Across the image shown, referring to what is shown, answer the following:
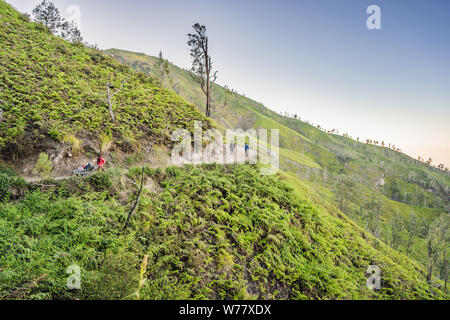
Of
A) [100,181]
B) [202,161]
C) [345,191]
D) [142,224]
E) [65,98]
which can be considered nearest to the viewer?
[142,224]

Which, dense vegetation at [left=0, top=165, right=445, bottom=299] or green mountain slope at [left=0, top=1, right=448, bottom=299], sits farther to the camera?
green mountain slope at [left=0, top=1, right=448, bottom=299]

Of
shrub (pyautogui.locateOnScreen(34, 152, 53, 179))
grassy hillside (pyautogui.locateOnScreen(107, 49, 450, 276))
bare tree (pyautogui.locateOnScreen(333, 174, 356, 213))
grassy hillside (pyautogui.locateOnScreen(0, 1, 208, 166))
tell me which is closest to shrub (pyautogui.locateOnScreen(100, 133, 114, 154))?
grassy hillside (pyautogui.locateOnScreen(0, 1, 208, 166))

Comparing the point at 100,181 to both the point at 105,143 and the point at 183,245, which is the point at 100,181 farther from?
the point at 183,245

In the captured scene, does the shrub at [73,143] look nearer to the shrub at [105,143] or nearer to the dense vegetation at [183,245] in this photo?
the shrub at [105,143]

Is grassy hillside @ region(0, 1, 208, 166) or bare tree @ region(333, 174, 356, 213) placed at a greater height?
grassy hillside @ region(0, 1, 208, 166)

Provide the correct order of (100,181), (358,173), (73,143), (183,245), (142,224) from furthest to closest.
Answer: (358,173) → (73,143) → (100,181) → (142,224) → (183,245)

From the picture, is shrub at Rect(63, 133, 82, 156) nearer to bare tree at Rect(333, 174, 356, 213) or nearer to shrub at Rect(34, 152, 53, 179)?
shrub at Rect(34, 152, 53, 179)

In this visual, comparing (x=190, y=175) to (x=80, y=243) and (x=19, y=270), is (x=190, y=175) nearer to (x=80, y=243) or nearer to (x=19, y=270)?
(x=80, y=243)

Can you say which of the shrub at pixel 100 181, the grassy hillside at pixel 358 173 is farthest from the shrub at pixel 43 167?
the grassy hillside at pixel 358 173

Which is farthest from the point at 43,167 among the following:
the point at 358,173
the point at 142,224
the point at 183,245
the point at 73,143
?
the point at 358,173

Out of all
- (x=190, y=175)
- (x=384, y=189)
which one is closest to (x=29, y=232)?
(x=190, y=175)

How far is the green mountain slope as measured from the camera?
6.36 m

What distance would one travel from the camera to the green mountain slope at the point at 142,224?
6.36m

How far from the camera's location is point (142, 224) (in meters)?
8.73
